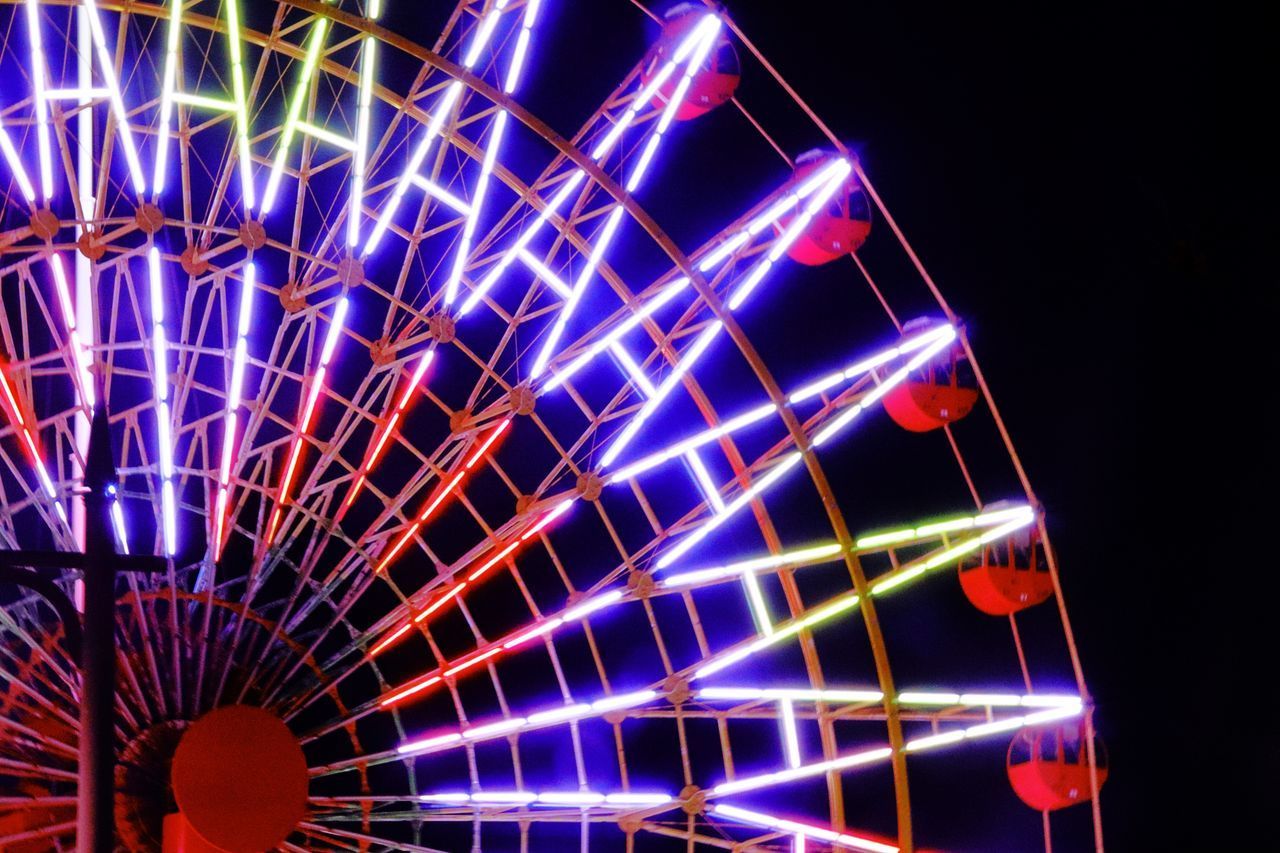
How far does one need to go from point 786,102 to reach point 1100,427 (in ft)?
20.2

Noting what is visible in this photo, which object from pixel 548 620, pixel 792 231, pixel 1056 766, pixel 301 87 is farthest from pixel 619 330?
pixel 1056 766

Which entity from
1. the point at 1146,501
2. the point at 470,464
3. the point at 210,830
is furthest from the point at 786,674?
the point at 210,830

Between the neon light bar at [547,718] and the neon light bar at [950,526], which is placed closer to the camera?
the neon light bar at [950,526]

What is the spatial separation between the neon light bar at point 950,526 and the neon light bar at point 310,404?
5.48m

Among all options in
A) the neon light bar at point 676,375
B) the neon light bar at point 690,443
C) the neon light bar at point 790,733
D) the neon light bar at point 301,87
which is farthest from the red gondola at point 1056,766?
the neon light bar at point 301,87

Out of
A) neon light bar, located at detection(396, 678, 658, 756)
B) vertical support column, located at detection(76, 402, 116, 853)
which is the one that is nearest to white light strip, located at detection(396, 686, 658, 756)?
neon light bar, located at detection(396, 678, 658, 756)

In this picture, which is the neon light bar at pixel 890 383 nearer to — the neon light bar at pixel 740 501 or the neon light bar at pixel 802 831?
the neon light bar at pixel 740 501

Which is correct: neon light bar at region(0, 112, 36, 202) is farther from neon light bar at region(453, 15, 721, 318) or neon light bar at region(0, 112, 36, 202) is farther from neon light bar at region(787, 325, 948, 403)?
neon light bar at region(787, 325, 948, 403)

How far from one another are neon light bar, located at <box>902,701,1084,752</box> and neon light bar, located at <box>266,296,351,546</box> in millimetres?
6715

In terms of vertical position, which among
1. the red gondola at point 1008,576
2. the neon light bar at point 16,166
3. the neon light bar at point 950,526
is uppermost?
the neon light bar at point 16,166

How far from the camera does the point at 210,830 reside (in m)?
14.4

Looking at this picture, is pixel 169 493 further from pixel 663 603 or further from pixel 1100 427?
pixel 1100 427

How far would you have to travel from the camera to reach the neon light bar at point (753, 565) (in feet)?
48.6

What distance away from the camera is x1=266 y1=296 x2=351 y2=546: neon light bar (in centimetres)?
1451
